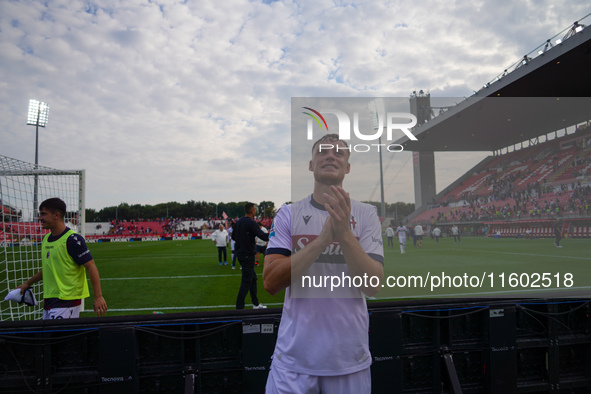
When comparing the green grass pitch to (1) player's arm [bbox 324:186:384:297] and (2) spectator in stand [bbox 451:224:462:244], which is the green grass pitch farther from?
(1) player's arm [bbox 324:186:384:297]

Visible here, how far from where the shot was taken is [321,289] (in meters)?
1.57

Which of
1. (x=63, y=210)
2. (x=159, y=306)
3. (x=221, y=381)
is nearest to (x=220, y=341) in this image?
(x=221, y=381)

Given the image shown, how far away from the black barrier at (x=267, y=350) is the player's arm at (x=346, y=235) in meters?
1.70

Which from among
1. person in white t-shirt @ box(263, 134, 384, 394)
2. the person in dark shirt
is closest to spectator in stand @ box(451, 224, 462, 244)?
the person in dark shirt

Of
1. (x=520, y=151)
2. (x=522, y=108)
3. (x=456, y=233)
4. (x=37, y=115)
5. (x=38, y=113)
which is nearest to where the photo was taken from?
(x=456, y=233)

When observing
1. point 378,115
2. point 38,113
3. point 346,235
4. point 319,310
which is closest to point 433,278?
point 378,115

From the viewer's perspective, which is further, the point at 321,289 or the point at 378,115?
the point at 378,115

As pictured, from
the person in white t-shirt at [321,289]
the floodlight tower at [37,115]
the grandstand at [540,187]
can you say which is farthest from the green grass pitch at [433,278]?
the floodlight tower at [37,115]

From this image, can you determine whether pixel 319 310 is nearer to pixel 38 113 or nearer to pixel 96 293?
pixel 96 293

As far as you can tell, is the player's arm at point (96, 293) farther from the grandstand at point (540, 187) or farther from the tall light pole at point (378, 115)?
the grandstand at point (540, 187)

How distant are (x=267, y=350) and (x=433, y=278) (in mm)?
1823

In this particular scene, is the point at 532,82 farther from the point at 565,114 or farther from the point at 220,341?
the point at 220,341

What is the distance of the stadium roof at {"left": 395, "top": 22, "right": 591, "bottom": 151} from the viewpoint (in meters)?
3.04

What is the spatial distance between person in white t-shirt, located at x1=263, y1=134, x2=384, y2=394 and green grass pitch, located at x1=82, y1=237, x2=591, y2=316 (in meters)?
0.36
